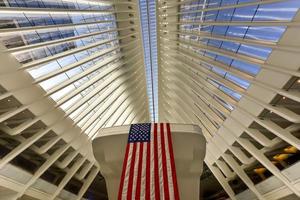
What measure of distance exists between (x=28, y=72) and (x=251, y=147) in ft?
33.4

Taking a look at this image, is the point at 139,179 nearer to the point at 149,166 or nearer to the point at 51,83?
the point at 149,166

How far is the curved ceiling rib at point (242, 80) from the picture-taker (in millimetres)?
8188

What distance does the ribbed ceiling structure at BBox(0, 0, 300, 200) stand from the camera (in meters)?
8.64

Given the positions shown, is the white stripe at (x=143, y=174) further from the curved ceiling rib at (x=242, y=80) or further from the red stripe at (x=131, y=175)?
the curved ceiling rib at (x=242, y=80)

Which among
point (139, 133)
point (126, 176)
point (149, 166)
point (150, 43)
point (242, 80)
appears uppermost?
point (126, 176)

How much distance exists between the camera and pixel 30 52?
10008 millimetres

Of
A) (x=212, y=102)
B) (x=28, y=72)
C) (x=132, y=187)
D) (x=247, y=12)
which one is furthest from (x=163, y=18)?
(x=132, y=187)

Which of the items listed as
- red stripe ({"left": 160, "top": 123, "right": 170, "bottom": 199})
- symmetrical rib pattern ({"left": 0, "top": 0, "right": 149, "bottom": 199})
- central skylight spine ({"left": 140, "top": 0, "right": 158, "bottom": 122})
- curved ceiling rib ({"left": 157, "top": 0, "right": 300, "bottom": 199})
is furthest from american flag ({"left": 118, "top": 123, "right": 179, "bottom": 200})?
central skylight spine ({"left": 140, "top": 0, "right": 158, "bottom": 122})

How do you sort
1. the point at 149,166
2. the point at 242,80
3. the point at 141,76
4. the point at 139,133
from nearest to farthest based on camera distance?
the point at 149,166 → the point at 139,133 → the point at 242,80 → the point at 141,76

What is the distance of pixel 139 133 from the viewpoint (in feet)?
26.7

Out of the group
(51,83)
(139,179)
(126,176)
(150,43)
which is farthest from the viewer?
(150,43)

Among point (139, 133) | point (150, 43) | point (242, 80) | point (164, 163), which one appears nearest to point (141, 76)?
point (150, 43)

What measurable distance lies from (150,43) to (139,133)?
44.4 feet

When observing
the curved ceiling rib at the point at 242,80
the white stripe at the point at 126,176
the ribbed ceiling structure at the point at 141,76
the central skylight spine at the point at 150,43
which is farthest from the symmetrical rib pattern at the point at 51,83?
the white stripe at the point at 126,176
